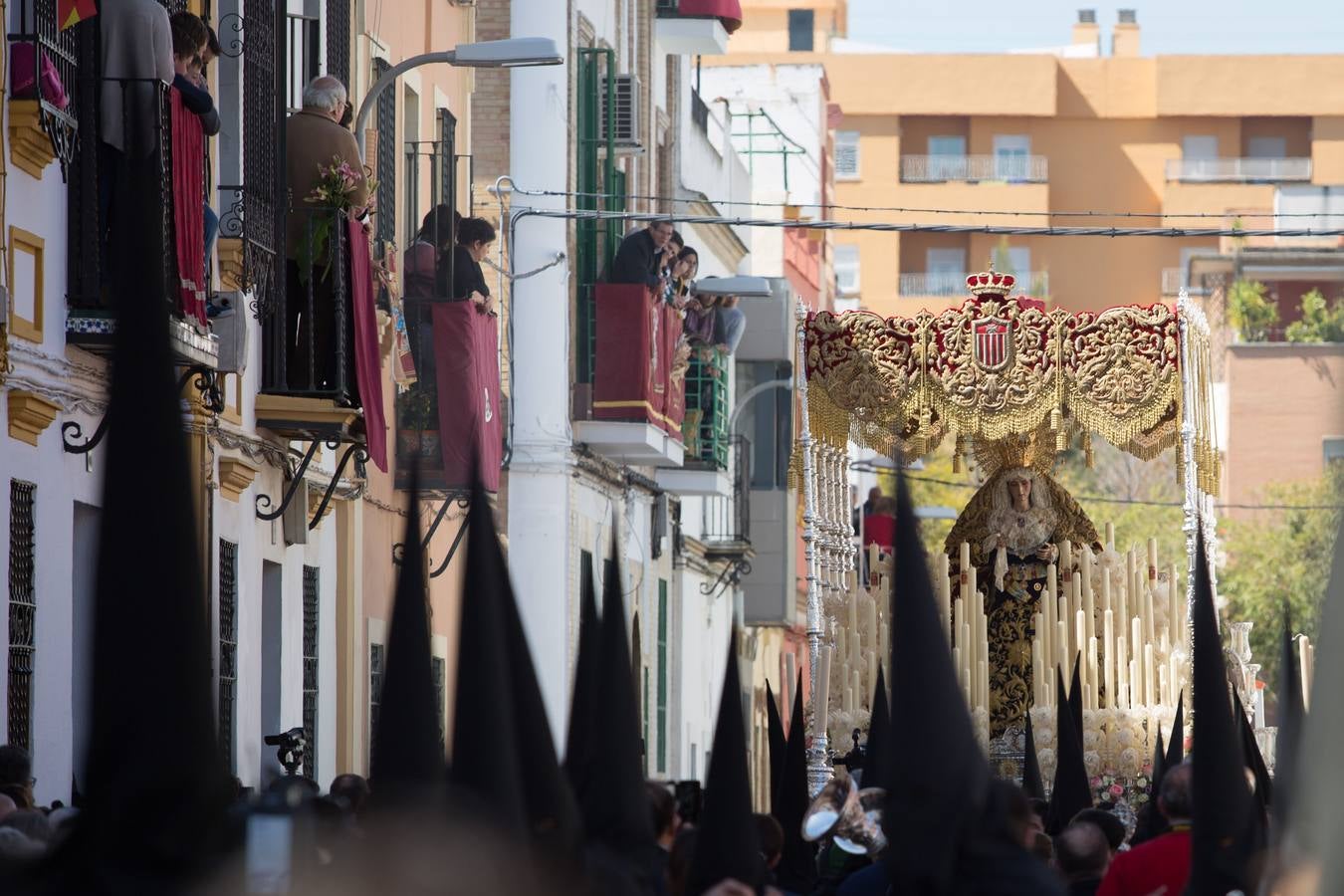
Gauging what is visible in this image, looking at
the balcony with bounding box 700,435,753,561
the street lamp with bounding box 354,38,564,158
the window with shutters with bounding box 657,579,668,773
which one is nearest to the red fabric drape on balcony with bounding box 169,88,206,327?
the street lamp with bounding box 354,38,564,158

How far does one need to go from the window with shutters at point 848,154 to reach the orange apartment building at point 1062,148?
0.03m

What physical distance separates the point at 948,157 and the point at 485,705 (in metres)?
69.0

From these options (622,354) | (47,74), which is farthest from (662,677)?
(47,74)

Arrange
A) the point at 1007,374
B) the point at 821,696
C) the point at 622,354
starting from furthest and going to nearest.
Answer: the point at 622,354
the point at 1007,374
the point at 821,696

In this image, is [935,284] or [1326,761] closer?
[1326,761]

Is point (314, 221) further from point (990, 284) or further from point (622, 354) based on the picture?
point (622, 354)

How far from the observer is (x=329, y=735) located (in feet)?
67.5

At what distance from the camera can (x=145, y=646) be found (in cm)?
655

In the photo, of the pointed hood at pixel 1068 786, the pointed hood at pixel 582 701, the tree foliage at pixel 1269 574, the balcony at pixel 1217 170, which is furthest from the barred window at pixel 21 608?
the balcony at pixel 1217 170

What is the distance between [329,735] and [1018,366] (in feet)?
18.2

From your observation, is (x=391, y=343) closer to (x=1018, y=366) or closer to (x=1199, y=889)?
(x=1018, y=366)

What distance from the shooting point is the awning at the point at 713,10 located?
3125 cm

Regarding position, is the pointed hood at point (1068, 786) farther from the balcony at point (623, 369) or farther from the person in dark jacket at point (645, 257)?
the person in dark jacket at point (645, 257)

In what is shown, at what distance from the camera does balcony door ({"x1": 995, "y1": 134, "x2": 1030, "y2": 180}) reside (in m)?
75.9
